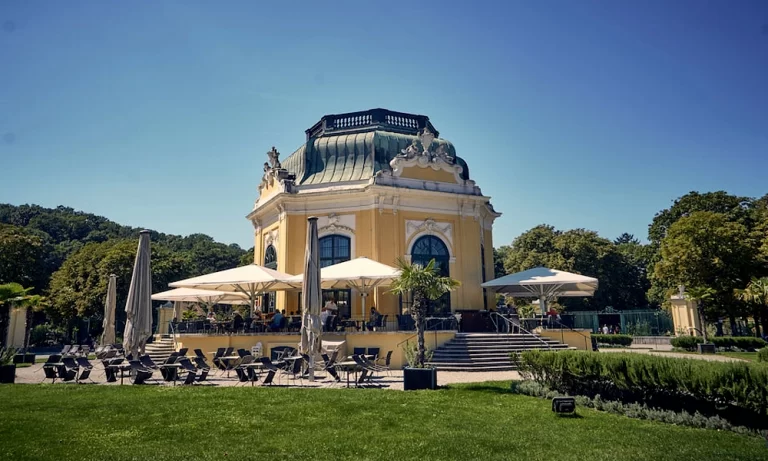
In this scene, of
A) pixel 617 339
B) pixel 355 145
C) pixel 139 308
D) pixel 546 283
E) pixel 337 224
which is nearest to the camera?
pixel 139 308

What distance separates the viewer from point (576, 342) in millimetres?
19297

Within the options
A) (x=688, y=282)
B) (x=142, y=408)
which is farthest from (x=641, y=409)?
(x=688, y=282)

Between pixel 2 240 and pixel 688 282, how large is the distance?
154 feet

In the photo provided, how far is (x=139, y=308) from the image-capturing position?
1345 centimetres

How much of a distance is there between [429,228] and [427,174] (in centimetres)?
264

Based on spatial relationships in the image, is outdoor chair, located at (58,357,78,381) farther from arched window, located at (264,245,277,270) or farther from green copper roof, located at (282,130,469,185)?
green copper roof, located at (282,130,469,185)

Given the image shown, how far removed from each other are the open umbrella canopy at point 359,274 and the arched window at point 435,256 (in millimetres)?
4160

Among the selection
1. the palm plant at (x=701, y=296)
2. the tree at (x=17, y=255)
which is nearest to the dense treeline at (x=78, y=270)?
the tree at (x=17, y=255)

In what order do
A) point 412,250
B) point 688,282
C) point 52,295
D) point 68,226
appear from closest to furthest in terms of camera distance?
point 412,250, point 688,282, point 52,295, point 68,226

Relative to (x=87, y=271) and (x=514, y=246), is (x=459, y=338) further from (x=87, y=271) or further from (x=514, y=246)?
(x=514, y=246)

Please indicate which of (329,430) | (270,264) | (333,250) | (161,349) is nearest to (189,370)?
(329,430)

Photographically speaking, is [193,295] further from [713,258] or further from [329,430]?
[713,258]

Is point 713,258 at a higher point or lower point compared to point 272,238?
lower

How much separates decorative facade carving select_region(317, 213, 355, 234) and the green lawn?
516 inches
